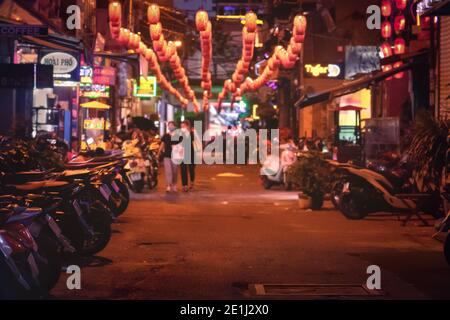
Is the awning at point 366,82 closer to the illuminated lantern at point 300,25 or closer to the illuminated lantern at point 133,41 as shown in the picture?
the illuminated lantern at point 300,25

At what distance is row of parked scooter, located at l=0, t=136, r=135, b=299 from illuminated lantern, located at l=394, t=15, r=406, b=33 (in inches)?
460

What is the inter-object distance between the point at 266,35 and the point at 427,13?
4067 centimetres

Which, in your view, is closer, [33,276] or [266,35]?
[33,276]

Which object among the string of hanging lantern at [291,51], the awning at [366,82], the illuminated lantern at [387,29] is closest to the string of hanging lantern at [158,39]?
the string of hanging lantern at [291,51]

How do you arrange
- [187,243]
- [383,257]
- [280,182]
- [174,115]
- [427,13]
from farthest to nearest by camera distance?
[174,115]
[280,182]
[427,13]
[187,243]
[383,257]

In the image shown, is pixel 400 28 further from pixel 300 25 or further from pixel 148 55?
pixel 148 55

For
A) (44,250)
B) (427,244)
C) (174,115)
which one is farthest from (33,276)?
(174,115)

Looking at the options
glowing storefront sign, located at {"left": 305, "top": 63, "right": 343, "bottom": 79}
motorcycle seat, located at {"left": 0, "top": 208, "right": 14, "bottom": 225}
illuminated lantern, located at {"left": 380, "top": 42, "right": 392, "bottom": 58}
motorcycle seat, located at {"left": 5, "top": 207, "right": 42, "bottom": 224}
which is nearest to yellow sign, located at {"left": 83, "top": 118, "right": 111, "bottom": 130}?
glowing storefront sign, located at {"left": 305, "top": 63, "right": 343, "bottom": 79}

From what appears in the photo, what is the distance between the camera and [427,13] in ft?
46.4

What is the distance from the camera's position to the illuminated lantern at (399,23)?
21859 mm

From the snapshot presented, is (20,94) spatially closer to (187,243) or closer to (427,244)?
(187,243)

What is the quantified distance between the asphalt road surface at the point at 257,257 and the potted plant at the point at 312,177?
0.42 meters

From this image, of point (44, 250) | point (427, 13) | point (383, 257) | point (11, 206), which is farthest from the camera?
point (427, 13)
